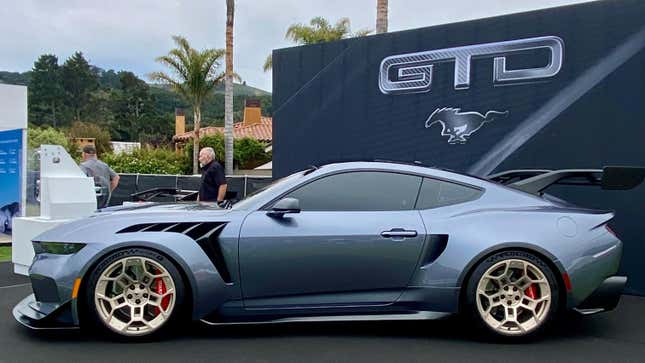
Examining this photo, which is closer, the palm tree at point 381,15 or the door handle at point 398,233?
the door handle at point 398,233

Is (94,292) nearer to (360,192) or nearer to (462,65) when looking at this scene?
(360,192)

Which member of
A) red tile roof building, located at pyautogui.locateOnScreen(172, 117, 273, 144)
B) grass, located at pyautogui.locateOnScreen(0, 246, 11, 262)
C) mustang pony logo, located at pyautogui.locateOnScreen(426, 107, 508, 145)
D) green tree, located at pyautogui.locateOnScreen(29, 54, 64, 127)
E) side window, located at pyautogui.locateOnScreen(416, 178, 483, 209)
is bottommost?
grass, located at pyautogui.locateOnScreen(0, 246, 11, 262)

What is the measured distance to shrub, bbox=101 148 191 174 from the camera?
25.2 meters

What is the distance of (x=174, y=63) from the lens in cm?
2694

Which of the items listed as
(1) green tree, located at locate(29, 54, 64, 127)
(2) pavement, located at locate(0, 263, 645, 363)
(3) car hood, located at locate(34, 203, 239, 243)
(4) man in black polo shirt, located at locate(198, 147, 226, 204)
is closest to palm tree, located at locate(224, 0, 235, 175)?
(4) man in black polo shirt, located at locate(198, 147, 226, 204)

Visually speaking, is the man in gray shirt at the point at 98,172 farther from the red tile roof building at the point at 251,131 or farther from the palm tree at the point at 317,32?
the red tile roof building at the point at 251,131

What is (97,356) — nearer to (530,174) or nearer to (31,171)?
(530,174)

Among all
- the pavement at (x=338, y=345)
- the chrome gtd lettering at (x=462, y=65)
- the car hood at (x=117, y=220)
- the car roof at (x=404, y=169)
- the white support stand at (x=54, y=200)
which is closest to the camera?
the pavement at (x=338, y=345)

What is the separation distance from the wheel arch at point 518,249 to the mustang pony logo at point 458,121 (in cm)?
302

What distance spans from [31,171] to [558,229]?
984 cm

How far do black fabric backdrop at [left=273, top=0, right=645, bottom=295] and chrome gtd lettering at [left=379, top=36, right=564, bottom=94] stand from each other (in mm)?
68

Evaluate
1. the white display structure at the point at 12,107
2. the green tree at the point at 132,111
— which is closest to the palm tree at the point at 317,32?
the white display structure at the point at 12,107

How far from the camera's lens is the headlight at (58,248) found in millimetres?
4234

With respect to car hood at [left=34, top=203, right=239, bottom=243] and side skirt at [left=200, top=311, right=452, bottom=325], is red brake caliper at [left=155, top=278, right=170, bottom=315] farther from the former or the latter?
car hood at [left=34, top=203, right=239, bottom=243]
